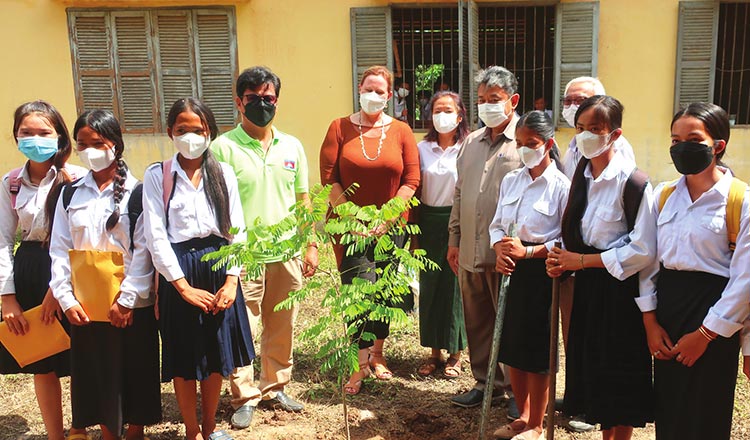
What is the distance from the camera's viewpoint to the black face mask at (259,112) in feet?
10.8

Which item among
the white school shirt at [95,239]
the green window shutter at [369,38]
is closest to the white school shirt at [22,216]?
the white school shirt at [95,239]

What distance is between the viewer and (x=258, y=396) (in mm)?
3482

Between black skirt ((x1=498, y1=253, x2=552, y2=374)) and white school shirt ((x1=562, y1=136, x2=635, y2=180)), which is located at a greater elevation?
white school shirt ((x1=562, y1=136, x2=635, y2=180))

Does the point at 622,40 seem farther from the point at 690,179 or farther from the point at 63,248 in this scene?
the point at 63,248

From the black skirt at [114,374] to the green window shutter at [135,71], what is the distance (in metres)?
5.96

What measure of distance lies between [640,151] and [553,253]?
612cm

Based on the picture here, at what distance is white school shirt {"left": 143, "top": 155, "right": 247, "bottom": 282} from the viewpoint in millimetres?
2721

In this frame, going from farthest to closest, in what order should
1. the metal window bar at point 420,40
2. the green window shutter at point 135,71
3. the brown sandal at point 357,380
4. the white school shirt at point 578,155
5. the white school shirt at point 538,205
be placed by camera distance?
the metal window bar at point 420,40 → the green window shutter at point 135,71 → the brown sandal at point 357,380 → the white school shirt at point 538,205 → the white school shirt at point 578,155

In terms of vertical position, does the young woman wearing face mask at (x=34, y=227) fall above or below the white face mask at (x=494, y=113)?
below

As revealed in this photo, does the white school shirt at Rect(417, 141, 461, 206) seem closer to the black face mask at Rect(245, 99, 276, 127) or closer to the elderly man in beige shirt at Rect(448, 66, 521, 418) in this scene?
the elderly man in beige shirt at Rect(448, 66, 521, 418)

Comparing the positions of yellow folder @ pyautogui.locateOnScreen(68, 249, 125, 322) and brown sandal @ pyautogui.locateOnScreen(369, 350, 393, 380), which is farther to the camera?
brown sandal @ pyautogui.locateOnScreen(369, 350, 393, 380)

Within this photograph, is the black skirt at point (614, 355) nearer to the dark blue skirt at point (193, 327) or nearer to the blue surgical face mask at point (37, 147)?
the dark blue skirt at point (193, 327)

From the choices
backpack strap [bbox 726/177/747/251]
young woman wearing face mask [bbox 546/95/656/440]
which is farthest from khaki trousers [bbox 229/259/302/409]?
backpack strap [bbox 726/177/747/251]

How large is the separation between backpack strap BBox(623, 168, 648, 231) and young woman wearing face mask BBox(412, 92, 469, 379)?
145 cm
